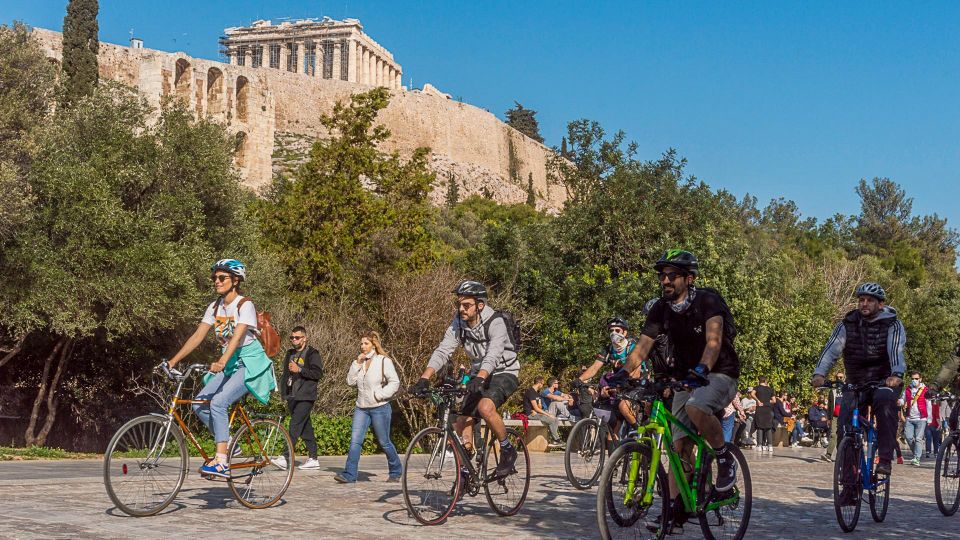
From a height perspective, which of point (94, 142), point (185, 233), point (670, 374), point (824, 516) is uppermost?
point (94, 142)

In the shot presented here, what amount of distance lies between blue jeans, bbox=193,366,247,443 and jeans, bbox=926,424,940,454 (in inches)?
764

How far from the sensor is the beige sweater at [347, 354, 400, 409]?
39.1 feet

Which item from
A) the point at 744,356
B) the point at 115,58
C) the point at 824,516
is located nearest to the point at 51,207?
the point at 824,516

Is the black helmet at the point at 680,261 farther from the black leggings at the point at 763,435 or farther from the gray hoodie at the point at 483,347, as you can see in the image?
the black leggings at the point at 763,435

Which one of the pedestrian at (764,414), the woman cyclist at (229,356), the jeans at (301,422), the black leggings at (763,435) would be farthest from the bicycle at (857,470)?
the black leggings at (763,435)

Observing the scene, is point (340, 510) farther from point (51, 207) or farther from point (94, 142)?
point (94, 142)

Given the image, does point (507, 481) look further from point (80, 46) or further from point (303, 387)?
point (80, 46)

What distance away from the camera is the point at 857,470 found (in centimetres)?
875

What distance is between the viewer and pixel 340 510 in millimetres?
8992

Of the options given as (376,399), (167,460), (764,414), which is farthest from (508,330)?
(764,414)

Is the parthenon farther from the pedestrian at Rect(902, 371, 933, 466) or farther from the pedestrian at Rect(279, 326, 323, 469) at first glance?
the pedestrian at Rect(279, 326, 323, 469)

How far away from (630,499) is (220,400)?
3564 mm

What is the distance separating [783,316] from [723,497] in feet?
107

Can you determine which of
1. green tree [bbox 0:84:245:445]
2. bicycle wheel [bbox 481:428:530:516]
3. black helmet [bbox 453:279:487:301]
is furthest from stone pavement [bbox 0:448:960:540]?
green tree [bbox 0:84:245:445]
